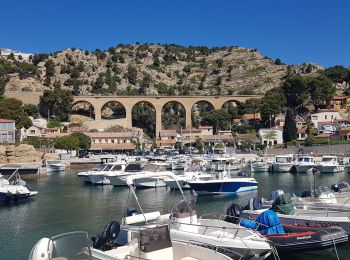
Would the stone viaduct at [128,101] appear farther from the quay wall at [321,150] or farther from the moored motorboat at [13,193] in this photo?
the moored motorboat at [13,193]

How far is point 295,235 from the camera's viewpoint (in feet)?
42.5

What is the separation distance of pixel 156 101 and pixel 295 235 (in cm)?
7551

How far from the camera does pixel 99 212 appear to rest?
22812 millimetres

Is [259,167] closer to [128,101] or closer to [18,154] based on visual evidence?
[18,154]

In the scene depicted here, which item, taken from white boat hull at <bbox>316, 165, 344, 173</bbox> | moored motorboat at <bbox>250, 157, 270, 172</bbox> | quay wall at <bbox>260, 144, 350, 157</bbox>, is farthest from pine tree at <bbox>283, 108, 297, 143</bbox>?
white boat hull at <bbox>316, 165, 344, 173</bbox>

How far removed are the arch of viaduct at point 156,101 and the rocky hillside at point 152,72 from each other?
12422 mm

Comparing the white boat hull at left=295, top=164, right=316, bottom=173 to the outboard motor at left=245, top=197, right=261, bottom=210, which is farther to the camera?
the white boat hull at left=295, top=164, right=316, bottom=173

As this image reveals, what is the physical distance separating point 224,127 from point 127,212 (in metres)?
68.5

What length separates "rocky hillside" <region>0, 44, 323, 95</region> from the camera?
99.2 m

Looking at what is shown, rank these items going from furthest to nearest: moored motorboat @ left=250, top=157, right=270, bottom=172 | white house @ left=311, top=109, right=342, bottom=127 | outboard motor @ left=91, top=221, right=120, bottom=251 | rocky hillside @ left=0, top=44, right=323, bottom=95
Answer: rocky hillside @ left=0, top=44, right=323, bottom=95
white house @ left=311, top=109, right=342, bottom=127
moored motorboat @ left=250, top=157, right=270, bottom=172
outboard motor @ left=91, top=221, right=120, bottom=251

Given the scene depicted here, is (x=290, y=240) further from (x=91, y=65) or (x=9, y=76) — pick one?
(x=91, y=65)

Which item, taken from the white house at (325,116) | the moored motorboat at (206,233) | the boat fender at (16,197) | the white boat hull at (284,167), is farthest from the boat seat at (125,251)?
the white house at (325,116)

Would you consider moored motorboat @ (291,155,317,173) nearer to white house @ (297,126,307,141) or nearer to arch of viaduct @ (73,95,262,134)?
white house @ (297,126,307,141)

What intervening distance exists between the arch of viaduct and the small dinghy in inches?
2835
